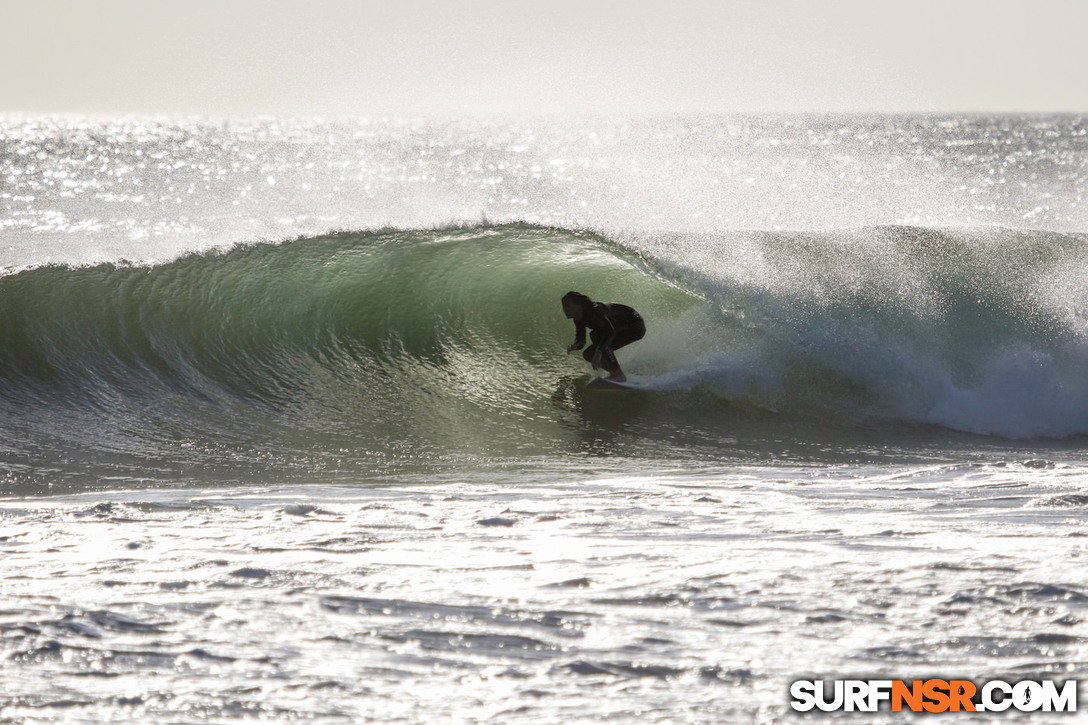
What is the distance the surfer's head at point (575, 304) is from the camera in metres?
7.73

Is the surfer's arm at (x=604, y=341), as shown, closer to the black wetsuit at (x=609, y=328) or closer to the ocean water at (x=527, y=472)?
the black wetsuit at (x=609, y=328)

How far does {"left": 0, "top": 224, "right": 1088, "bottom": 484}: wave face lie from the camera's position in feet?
23.1

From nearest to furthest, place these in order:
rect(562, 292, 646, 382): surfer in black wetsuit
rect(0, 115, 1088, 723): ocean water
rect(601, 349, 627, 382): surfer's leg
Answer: rect(0, 115, 1088, 723): ocean water, rect(562, 292, 646, 382): surfer in black wetsuit, rect(601, 349, 627, 382): surfer's leg

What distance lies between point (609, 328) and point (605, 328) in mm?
32

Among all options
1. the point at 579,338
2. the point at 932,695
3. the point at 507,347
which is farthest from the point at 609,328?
the point at 932,695

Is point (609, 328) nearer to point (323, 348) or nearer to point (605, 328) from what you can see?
point (605, 328)

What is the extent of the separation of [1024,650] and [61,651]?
2744mm

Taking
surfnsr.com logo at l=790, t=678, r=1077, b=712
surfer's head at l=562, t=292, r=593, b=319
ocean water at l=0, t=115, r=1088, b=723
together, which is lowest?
surfnsr.com logo at l=790, t=678, r=1077, b=712

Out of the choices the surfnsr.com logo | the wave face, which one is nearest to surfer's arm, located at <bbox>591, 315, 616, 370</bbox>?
the wave face

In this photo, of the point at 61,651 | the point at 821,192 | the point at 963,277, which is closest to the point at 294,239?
the point at 963,277

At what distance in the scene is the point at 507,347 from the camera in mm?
9133

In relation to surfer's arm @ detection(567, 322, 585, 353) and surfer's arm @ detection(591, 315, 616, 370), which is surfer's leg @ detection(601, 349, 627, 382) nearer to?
surfer's arm @ detection(591, 315, 616, 370)

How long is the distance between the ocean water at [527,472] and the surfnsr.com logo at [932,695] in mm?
49

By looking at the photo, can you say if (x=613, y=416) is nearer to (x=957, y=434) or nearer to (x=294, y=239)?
(x=957, y=434)
